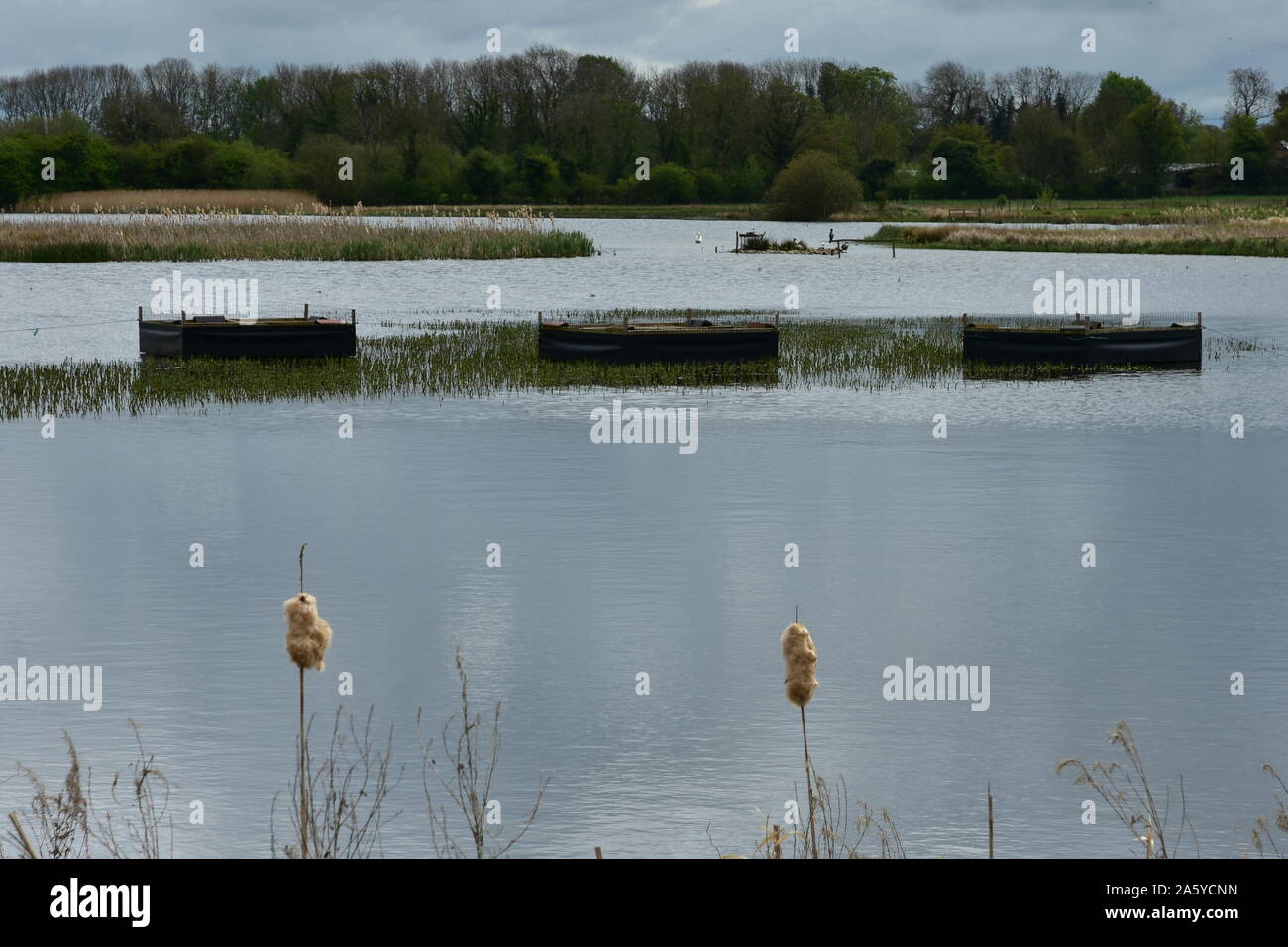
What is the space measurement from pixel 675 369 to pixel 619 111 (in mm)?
113957

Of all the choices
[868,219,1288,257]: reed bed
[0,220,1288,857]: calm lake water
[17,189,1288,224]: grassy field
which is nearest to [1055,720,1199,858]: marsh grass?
[0,220,1288,857]: calm lake water

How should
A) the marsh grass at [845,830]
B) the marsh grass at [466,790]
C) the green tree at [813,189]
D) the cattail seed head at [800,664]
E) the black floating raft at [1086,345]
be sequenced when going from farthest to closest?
1. the green tree at [813,189]
2. the black floating raft at [1086,345]
3. the marsh grass at [466,790]
4. the marsh grass at [845,830]
5. the cattail seed head at [800,664]

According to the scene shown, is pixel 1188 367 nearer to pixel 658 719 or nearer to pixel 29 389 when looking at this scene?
pixel 29 389

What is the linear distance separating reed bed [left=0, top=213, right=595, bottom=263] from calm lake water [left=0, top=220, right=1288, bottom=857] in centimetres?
3816

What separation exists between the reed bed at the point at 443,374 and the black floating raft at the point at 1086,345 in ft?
0.98

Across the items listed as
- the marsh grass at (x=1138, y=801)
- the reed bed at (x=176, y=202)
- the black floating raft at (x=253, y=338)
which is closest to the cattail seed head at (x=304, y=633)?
the marsh grass at (x=1138, y=801)

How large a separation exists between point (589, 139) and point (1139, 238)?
6647 cm

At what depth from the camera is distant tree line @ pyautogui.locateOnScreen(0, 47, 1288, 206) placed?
125 meters

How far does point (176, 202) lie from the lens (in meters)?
111

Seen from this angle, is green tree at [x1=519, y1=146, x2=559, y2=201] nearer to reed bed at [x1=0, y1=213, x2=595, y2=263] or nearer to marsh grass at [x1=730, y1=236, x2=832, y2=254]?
marsh grass at [x1=730, y1=236, x2=832, y2=254]

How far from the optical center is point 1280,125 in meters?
136

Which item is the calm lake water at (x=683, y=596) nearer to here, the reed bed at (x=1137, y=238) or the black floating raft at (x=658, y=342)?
the black floating raft at (x=658, y=342)

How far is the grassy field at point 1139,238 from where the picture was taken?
8656 cm

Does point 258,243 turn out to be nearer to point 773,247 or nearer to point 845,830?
point 773,247
